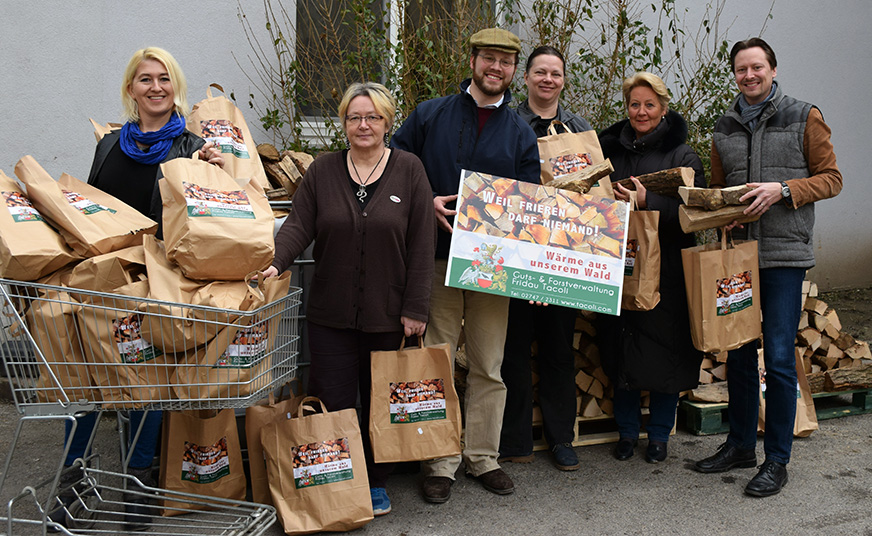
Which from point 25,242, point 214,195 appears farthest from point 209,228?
point 25,242

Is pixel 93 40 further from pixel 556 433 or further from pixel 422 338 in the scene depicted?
pixel 556 433

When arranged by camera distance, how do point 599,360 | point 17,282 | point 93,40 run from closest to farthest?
point 17,282, point 599,360, point 93,40

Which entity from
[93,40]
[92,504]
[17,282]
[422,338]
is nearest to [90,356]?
[17,282]

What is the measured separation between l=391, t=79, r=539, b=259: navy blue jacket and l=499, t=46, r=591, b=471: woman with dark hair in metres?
0.42

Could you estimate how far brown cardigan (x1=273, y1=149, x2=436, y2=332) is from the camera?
10.6 feet

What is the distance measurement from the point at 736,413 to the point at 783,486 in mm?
447

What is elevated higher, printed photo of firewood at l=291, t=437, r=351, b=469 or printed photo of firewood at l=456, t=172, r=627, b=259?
printed photo of firewood at l=456, t=172, r=627, b=259

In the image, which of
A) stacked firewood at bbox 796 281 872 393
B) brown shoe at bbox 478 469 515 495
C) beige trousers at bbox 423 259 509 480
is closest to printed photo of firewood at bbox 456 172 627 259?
beige trousers at bbox 423 259 509 480

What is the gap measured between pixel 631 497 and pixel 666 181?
1685mm

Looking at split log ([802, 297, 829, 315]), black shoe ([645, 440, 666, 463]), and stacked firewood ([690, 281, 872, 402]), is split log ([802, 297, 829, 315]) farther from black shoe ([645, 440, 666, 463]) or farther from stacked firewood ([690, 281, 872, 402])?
black shoe ([645, 440, 666, 463])

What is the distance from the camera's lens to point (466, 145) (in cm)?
356

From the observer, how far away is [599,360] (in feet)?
14.5

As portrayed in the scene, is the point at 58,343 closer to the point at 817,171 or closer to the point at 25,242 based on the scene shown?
the point at 25,242

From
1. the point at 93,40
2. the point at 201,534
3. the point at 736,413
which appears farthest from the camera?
the point at 93,40
